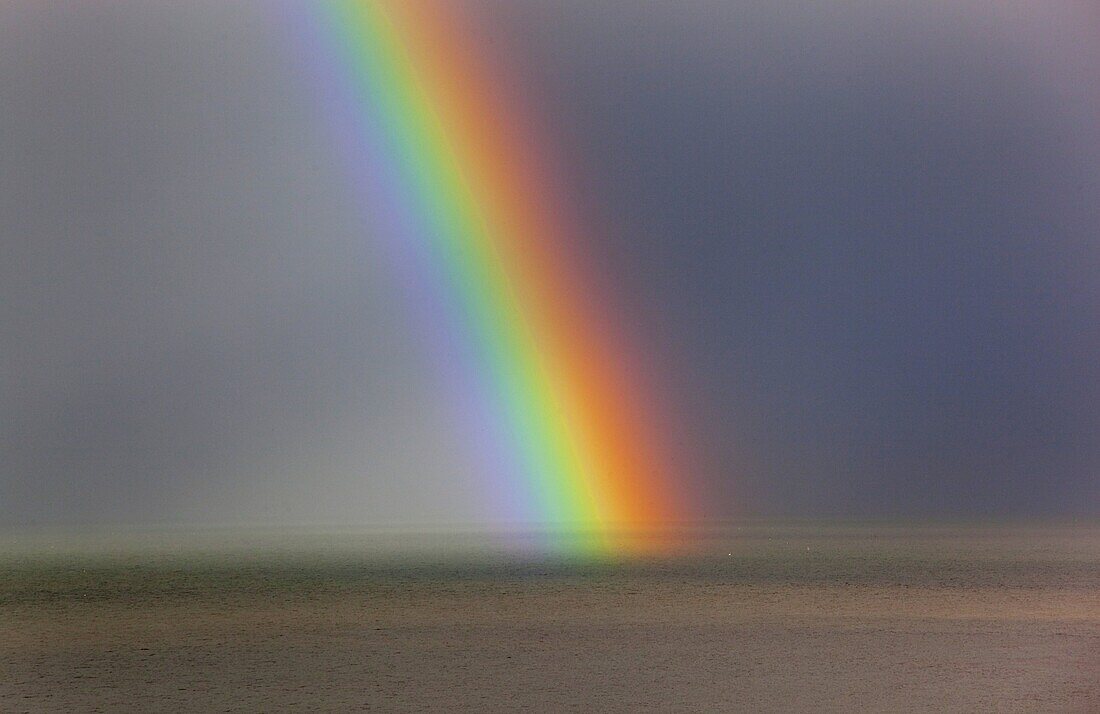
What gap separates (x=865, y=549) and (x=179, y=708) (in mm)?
60941

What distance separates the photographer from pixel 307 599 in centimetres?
3816

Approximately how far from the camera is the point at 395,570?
55344 mm

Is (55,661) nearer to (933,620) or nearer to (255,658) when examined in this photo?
(255,658)

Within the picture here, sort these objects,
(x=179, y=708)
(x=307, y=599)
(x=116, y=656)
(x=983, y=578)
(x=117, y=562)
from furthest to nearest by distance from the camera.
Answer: (x=117, y=562)
(x=983, y=578)
(x=307, y=599)
(x=116, y=656)
(x=179, y=708)

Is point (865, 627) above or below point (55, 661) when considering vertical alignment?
above

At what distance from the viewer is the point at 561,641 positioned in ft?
85.0

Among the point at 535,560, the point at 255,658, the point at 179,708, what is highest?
the point at 535,560

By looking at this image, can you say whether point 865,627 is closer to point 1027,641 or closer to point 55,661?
point 1027,641

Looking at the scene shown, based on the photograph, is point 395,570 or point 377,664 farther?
point 395,570

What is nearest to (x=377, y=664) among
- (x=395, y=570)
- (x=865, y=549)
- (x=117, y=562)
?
(x=395, y=570)

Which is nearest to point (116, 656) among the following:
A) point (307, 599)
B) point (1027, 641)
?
point (307, 599)

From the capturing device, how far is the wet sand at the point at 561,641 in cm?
1894

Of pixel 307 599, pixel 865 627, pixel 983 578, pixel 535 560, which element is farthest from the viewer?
pixel 535 560

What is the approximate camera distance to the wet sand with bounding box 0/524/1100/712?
18938mm
